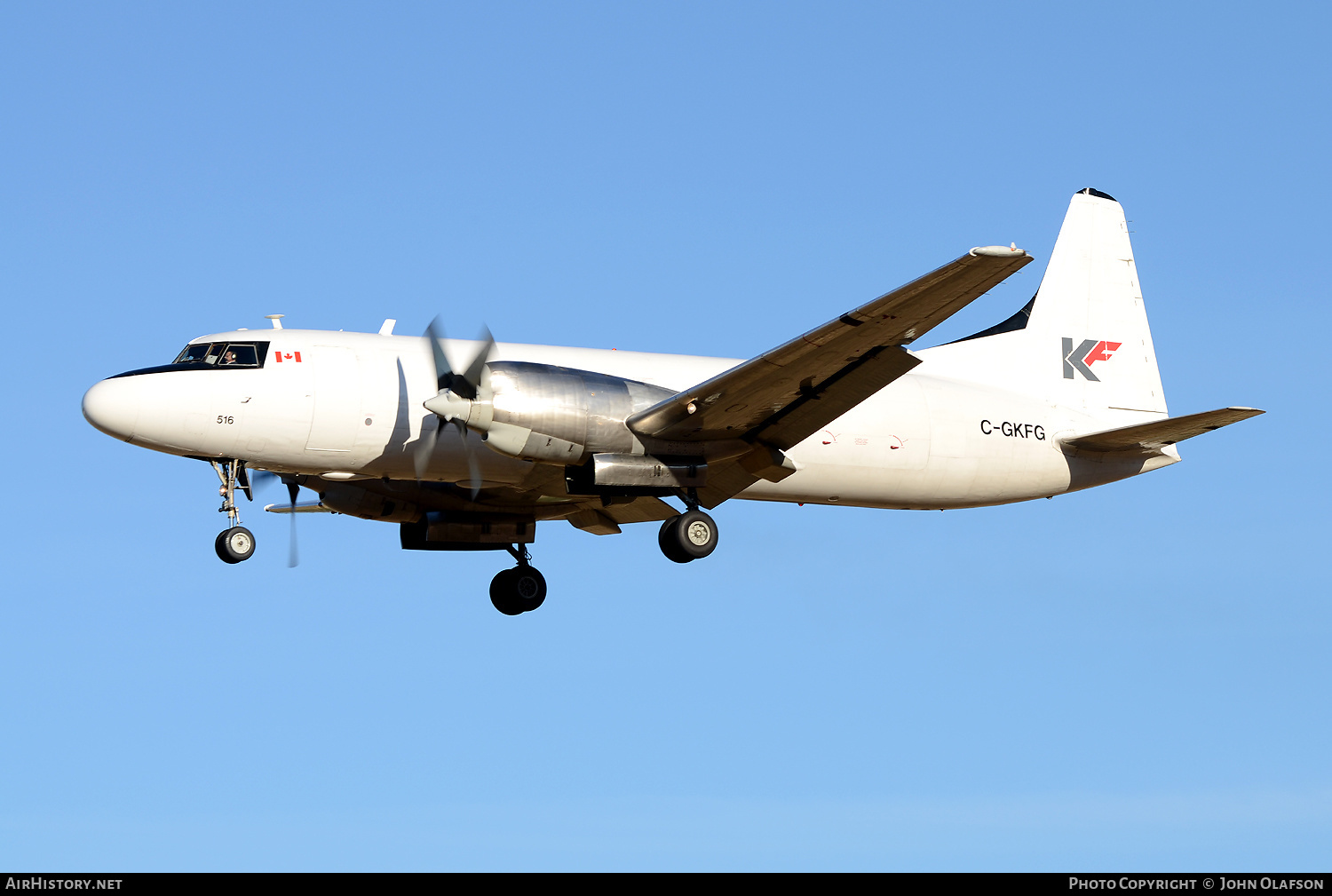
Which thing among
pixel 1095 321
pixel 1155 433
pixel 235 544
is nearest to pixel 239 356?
pixel 235 544

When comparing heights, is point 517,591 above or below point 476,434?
below

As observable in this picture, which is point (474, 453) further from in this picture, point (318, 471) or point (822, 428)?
point (822, 428)

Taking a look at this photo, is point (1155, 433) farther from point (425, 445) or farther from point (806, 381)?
point (425, 445)

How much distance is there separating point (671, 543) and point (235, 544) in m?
6.69

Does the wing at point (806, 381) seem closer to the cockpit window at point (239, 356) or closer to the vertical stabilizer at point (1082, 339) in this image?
the vertical stabilizer at point (1082, 339)

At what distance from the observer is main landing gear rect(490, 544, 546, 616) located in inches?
1080

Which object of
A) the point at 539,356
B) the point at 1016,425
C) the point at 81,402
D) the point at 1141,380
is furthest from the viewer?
the point at 1141,380

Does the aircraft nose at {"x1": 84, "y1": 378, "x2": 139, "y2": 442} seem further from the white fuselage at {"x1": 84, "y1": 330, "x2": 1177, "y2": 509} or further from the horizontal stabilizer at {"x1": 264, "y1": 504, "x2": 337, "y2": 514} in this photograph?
the horizontal stabilizer at {"x1": 264, "y1": 504, "x2": 337, "y2": 514}

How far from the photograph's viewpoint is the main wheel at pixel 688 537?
74.9ft

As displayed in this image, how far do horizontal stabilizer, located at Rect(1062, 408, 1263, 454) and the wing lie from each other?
5.56m

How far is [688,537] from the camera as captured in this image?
2284 centimetres
